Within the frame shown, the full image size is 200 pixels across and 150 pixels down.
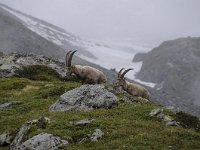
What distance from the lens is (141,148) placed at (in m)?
21.8

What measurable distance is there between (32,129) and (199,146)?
8667 millimetres

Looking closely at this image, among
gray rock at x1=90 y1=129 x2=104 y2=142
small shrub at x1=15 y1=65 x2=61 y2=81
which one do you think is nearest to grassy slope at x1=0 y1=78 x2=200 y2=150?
gray rock at x1=90 y1=129 x2=104 y2=142

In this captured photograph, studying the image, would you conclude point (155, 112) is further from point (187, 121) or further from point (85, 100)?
point (85, 100)

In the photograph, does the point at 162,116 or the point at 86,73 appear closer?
the point at 162,116

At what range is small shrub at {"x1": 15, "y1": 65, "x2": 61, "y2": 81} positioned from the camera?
52594 mm

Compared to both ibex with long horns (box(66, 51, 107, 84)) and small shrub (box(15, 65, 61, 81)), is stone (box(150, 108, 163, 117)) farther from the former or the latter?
small shrub (box(15, 65, 61, 81))

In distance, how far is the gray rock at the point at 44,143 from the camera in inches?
881

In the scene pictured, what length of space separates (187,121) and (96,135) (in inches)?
298

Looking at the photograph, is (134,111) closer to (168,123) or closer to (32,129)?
(168,123)

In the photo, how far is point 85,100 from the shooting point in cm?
3152

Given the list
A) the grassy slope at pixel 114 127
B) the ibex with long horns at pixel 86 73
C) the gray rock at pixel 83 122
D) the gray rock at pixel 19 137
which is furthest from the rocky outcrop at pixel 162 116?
the ibex with long horns at pixel 86 73

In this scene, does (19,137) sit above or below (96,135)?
below

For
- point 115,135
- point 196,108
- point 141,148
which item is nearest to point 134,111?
point 115,135

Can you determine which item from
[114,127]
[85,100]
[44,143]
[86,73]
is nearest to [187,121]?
[114,127]
